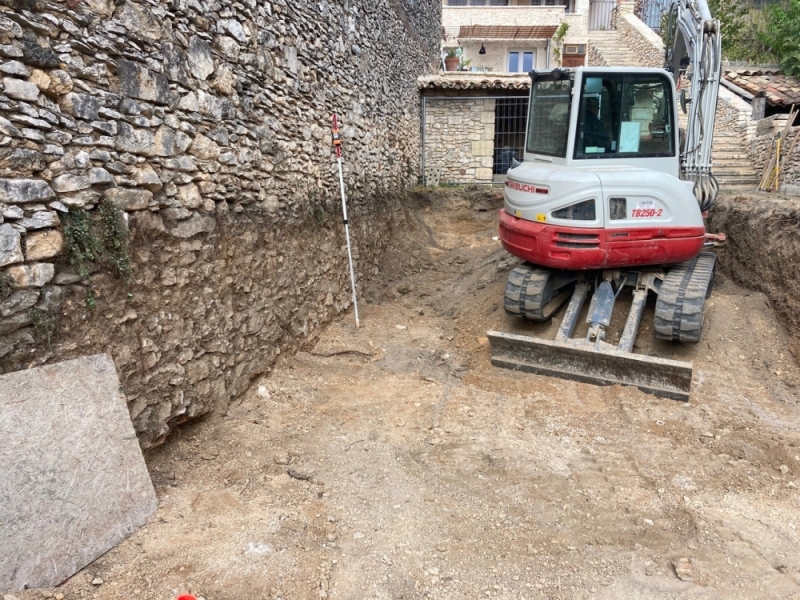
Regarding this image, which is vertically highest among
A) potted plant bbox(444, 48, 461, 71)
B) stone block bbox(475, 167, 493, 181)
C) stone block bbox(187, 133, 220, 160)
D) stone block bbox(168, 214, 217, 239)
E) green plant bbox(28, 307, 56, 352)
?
potted plant bbox(444, 48, 461, 71)

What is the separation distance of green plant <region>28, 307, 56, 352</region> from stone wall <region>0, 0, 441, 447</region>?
0.03 feet

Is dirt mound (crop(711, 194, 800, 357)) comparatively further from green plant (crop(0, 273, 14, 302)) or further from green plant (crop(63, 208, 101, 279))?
green plant (crop(0, 273, 14, 302))

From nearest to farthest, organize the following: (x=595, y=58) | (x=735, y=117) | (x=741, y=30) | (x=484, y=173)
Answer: (x=735, y=117) < (x=484, y=173) < (x=741, y=30) < (x=595, y=58)

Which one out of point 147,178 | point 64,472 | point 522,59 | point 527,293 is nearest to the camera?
point 64,472

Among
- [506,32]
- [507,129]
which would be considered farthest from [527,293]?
[506,32]

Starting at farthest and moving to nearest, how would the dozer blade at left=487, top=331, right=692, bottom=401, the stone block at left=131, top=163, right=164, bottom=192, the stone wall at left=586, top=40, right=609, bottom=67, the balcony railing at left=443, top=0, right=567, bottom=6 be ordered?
the balcony railing at left=443, top=0, right=567, bottom=6
the stone wall at left=586, top=40, right=609, bottom=67
the dozer blade at left=487, top=331, right=692, bottom=401
the stone block at left=131, top=163, right=164, bottom=192

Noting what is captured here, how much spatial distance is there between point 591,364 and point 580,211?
1.50 meters

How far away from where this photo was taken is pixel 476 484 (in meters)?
3.38

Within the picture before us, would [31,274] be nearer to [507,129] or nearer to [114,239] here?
[114,239]

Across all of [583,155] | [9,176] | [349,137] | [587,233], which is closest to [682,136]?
[583,155]

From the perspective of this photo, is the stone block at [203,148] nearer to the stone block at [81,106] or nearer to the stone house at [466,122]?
the stone block at [81,106]

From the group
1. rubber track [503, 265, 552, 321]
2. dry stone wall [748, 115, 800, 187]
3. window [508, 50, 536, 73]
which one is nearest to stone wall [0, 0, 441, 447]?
rubber track [503, 265, 552, 321]

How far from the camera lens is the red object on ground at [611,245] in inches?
203

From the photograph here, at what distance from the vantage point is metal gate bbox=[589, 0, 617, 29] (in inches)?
951
